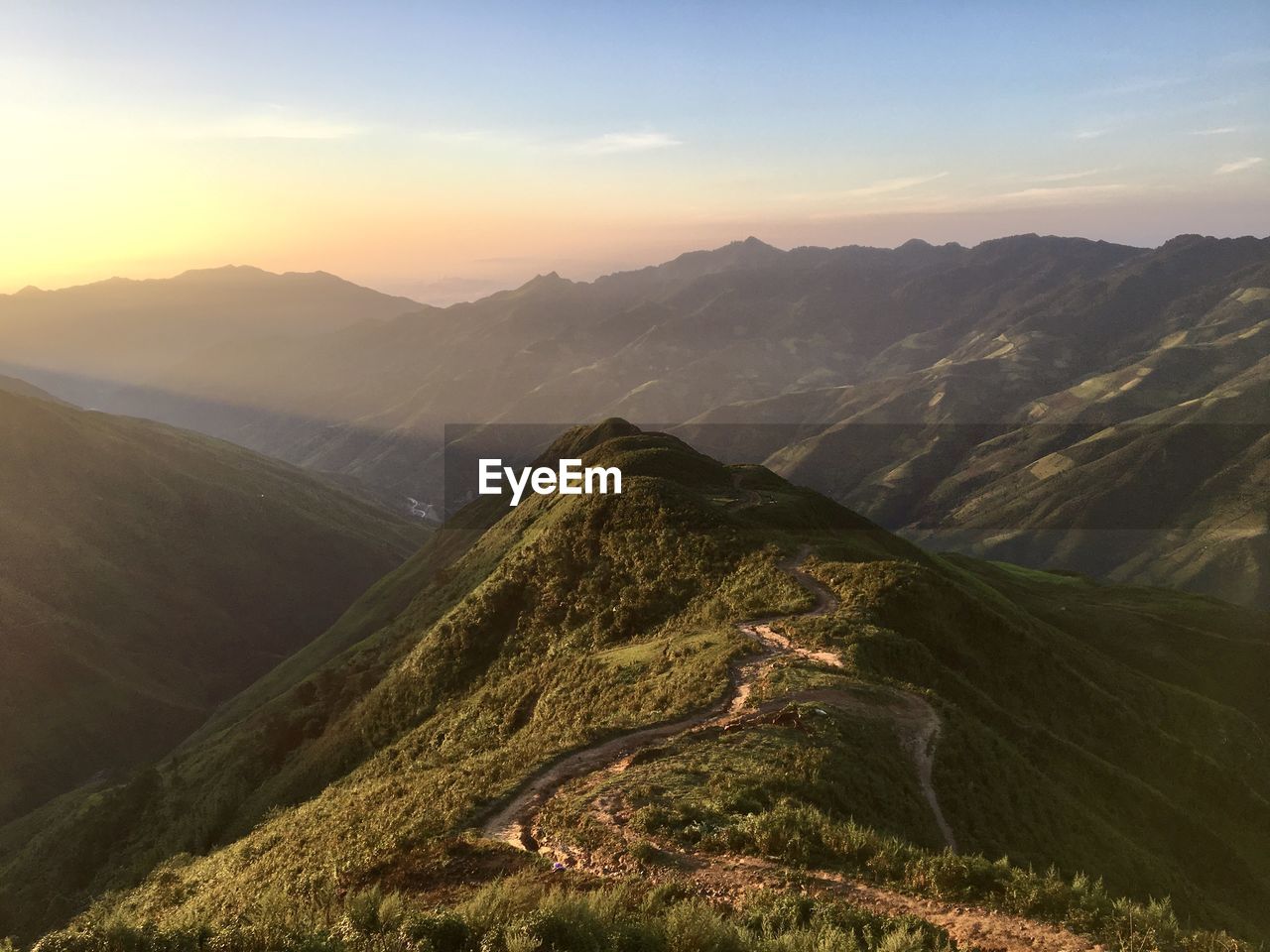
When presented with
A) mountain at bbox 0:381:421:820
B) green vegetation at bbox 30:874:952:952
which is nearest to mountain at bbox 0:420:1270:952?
green vegetation at bbox 30:874:952:952

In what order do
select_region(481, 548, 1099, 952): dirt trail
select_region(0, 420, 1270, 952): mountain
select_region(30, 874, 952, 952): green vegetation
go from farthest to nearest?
select_region(0, 420, 1270, 952): mountain, select_region(481, 548, 1099, 952): dirt trail, select_region(30, 874, 952, 952): green vegetation

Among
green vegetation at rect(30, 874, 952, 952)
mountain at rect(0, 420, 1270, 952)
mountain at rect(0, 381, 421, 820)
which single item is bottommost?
Answer: mountain at rect(0, 381, 421, 820)

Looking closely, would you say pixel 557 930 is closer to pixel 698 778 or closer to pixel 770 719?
pixel 698 778

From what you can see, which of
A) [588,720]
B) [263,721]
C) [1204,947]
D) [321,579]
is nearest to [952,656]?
[588,720]

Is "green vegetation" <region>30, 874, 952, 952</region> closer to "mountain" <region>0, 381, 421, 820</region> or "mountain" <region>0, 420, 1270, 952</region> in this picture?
"mountain" <region>0, 420, 1270, 952</region>

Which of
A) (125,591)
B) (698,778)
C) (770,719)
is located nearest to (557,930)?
(698,778)

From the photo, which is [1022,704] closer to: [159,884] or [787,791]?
[787,791]
